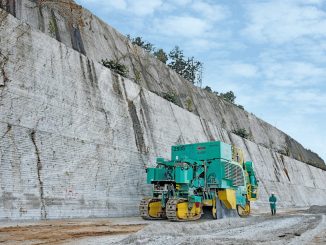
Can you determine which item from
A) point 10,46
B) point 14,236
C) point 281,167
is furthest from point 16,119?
point 281,167

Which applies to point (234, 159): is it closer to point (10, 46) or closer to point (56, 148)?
point (56, 148)

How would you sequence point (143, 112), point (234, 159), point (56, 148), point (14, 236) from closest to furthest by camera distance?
point (14, 236)
point (56, 148)
point (234, 159)
point (143, 112)

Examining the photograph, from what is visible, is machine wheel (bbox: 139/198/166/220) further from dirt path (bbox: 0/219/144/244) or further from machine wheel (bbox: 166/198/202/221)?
dirt path (bbox: 0/219/144/244)

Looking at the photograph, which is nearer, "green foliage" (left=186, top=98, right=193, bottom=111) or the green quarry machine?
the green quarry machine

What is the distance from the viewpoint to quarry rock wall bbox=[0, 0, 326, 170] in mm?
21891

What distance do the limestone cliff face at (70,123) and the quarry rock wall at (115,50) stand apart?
0.11 m

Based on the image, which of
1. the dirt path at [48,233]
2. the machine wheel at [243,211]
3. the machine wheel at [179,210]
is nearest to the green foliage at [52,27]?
the machine wheel at [179,210]

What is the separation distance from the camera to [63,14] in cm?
2428

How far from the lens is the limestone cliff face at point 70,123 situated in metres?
14.8

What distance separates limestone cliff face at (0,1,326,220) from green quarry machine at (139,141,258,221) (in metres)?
2.49

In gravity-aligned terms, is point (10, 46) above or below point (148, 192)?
above

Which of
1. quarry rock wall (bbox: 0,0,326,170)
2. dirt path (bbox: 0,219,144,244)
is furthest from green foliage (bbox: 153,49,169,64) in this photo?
dirt path (bbox: 0,219,144,244)

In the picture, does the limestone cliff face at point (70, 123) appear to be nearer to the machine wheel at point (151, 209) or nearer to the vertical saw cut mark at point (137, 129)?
the vertical saw cut mark at point (137, 129)

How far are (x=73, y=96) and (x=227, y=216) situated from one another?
32.2 feet
